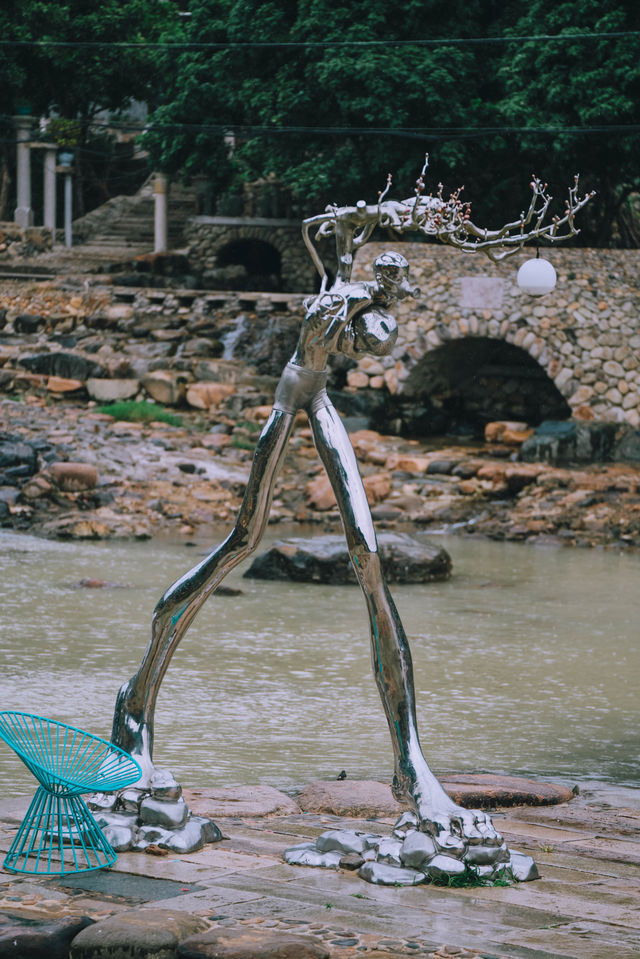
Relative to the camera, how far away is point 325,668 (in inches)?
380

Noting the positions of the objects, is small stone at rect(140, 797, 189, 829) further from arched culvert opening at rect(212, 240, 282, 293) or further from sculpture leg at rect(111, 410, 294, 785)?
arched culvert opening at rect(212, 240, 282, 293)

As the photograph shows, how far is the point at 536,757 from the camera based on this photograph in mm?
7340

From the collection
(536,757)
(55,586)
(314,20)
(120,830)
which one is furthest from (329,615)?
(314,20)

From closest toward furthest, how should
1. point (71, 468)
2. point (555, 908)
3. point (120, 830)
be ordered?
point (555, 908)
point (120, 830)
point (71, 468)

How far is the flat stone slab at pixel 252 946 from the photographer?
11.9 feet

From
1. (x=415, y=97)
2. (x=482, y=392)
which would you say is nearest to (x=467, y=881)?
(x=415, y=97)

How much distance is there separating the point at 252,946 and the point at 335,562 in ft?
32.2

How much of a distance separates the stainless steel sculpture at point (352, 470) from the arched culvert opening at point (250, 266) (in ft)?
81.4

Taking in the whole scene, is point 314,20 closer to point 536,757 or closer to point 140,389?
point 140,389

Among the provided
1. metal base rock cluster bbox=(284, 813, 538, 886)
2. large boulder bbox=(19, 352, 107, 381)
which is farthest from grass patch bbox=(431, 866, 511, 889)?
large boulder bbox=(19, 352, 107, 381)

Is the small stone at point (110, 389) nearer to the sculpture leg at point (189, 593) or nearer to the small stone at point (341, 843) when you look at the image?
the sculpture leg at point (189, 593)

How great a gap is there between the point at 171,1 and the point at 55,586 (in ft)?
77.2

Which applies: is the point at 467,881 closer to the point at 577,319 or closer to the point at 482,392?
the point at 577,319

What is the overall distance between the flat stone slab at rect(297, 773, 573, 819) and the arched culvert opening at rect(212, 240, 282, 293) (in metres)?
24.2
